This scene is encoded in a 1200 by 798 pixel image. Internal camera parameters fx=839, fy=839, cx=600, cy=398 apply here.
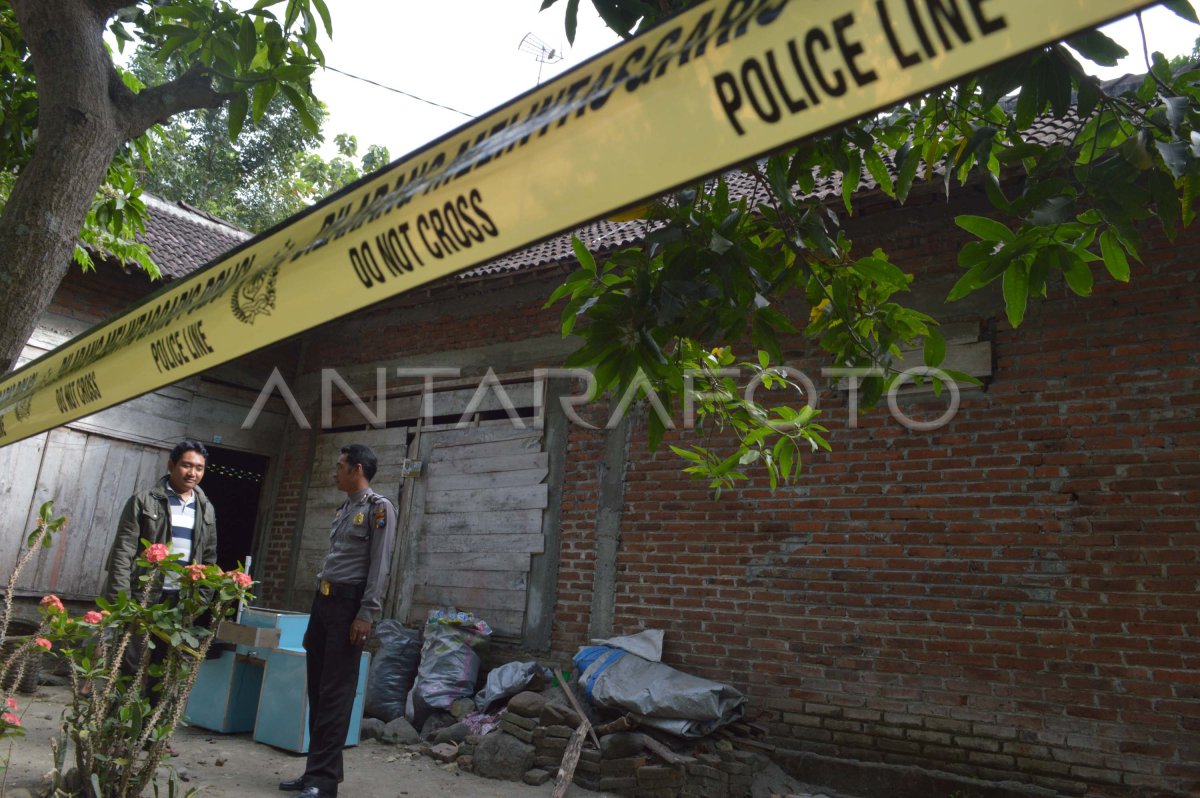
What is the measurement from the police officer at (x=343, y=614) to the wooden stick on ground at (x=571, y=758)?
1195 millimetres

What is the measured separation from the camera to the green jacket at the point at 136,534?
456 centimetres

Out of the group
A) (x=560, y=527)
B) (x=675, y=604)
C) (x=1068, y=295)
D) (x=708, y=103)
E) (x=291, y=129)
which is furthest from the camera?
(x=291, y=129)

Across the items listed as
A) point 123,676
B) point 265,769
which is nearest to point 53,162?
point 123,676

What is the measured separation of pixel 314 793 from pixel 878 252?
11.5 ft

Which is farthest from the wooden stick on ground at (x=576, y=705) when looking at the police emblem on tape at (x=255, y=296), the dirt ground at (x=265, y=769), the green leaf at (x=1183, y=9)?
the green leaf at (x=1183, y=9)

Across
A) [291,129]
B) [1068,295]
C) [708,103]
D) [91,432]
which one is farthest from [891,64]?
[291,129]

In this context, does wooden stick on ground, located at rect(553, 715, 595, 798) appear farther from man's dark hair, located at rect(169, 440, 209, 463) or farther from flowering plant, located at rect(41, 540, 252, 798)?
man's dark hair, located at rect(169, 440, 209, 463)

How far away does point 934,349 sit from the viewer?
2.38 m

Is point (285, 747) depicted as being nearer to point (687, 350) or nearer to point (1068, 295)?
point (687, 350)

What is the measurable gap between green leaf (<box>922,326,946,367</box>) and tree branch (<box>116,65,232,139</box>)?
2.53 metres

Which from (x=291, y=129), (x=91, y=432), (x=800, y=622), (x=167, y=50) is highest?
(x=291, y=129)

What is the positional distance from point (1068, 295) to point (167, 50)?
4920 mm

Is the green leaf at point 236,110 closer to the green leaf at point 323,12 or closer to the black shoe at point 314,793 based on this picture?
the green leaf at point 323,12

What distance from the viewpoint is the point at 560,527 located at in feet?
22.5
